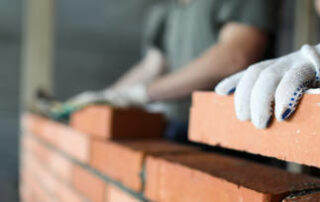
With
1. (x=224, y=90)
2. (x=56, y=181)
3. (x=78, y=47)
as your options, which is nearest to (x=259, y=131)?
(x=224, y=90)

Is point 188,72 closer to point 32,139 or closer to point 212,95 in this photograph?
point 212,95

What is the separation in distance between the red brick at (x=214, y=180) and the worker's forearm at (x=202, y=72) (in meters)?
0.30

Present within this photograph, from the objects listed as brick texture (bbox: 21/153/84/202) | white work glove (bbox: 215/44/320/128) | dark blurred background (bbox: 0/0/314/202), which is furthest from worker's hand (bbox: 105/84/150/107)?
dark blurred background (bbox: 0/0/314/202)

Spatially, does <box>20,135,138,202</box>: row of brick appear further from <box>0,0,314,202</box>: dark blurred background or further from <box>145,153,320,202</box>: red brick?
<box>0,0,314,202</box>: dark blurred background

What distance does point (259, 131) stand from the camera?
575 mm

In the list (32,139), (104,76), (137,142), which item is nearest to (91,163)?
(137,142)

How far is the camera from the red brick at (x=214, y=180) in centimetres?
57

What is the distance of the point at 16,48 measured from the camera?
2.66m

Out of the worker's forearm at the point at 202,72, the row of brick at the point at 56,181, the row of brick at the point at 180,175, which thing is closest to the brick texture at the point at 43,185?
the row of brick at the point at 56,181

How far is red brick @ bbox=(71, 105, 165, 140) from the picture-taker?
1.09 meters

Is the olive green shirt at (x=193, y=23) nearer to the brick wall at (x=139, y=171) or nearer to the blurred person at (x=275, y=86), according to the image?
the brick wall at (x=139, y=171)

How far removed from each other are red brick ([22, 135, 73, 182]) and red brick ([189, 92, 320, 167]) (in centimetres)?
78

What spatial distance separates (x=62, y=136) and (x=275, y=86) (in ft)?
3.56

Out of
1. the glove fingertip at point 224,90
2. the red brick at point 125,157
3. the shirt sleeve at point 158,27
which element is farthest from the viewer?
the shirt sleeve at point 158,27
